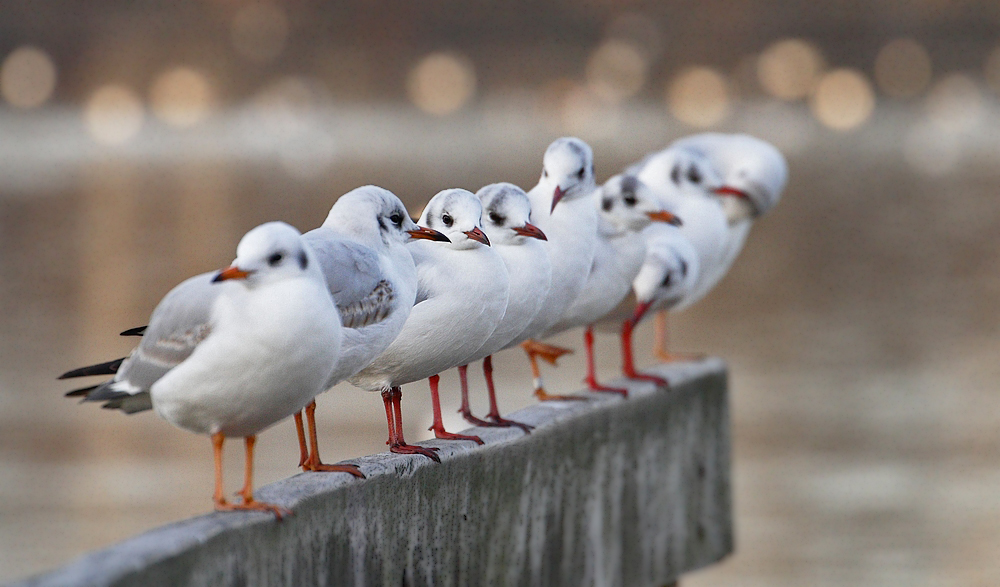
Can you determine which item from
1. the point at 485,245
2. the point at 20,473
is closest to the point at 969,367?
the point at 20,473

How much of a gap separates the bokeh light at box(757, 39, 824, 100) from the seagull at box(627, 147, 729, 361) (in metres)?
87.4

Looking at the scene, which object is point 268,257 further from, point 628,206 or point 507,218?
point 628,206

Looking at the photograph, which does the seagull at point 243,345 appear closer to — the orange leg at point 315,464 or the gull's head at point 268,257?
the gull's head at point 268,257

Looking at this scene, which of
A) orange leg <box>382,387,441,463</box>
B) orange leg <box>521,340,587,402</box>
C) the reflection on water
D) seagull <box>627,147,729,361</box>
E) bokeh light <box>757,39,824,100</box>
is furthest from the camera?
bokeh light <box>757,39,824,100</box>

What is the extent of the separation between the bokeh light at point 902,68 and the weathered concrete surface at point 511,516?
8573cm

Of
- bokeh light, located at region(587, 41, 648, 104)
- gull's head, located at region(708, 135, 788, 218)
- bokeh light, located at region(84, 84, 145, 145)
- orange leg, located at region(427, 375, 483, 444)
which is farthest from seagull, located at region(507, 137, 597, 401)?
bokeh light, located at region(587, 41, 648, 104)

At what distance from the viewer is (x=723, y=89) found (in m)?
97.8

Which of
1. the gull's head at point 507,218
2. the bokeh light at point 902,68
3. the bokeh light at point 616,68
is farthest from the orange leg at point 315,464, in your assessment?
the bokeh light at point 616,68

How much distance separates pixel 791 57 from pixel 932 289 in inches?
3043

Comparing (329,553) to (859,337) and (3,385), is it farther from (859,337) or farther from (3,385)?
(859,337)

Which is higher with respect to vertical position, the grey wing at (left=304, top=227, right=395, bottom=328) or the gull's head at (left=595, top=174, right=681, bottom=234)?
the gull's head at (left=595, top=174, right=681, bottom=234)

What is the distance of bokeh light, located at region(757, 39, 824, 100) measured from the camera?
9412 cm

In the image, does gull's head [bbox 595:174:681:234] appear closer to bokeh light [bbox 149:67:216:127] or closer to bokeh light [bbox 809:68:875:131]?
bokeh light [bbox 809:68:875:131]

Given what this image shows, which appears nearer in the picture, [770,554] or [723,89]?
[770,554]
